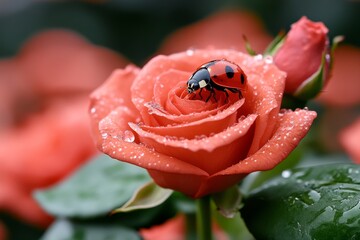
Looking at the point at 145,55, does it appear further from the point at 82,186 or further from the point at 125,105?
the point at 125,105

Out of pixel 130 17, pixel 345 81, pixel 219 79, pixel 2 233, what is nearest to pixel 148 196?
pixel 219 79

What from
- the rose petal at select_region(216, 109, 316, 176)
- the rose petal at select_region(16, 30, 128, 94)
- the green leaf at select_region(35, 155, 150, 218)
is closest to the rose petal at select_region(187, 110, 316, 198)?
the rose petal at select_region(216, 109, 316, 176)

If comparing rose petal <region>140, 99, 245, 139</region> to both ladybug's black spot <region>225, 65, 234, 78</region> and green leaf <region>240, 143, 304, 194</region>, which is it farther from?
green leaf <region>240, 143, 304, 194</region>

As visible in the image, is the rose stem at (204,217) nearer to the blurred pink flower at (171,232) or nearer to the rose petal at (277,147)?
the rose petal at (277,147)

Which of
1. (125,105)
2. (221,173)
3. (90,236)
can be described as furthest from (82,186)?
(221,173)

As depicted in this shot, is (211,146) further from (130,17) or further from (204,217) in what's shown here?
(130,17)
